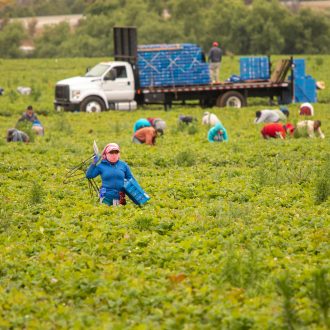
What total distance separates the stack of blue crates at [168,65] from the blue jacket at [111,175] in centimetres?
2060

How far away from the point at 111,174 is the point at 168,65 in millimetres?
21019

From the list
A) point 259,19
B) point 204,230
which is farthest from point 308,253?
point 259,19

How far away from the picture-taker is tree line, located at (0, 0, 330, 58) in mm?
66188

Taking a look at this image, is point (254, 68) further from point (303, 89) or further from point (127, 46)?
point (127, 46)

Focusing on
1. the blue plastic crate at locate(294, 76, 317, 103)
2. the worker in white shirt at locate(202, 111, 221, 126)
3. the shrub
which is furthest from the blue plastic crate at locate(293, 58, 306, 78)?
the shrub

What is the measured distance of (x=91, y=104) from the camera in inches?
1339

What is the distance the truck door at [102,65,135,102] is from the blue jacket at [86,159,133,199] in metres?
20.2

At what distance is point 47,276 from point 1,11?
73.9 m

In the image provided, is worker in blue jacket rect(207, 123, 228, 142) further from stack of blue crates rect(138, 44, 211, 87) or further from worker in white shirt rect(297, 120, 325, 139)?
stack of blue crates rect(138, 44, 211, 87)

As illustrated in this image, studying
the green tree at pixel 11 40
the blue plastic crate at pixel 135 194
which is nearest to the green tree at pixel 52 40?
the green tree at pixel 11 40

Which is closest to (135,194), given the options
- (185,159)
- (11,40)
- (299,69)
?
(185,159)

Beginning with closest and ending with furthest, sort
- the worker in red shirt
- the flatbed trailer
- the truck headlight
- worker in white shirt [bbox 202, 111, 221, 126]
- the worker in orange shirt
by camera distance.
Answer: the worker in orange shirt
the worker in red shirt
worker in white shirt [bbox 202, 111, 221, 126]
the truck headlight
the flatbed trailer

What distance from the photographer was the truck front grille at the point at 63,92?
34.0m

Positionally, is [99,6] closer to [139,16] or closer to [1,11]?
[139,16]
